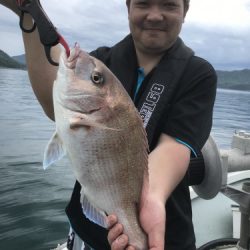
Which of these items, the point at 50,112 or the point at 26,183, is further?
the point at 26,183

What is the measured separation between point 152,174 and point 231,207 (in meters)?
3.91

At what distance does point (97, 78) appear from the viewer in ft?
7.37

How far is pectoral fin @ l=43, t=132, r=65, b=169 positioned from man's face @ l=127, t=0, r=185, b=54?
115cm

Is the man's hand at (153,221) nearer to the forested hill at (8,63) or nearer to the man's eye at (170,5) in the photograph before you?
the man's eye at (170,5)

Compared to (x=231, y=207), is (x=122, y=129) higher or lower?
higher

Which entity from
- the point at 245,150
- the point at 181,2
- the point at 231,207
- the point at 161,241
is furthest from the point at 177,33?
the point at 231,207

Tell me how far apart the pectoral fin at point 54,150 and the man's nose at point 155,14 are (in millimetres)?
1184

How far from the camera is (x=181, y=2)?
119 inches

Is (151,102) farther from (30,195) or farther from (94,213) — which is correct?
(30,195)

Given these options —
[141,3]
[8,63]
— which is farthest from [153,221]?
[8,63]

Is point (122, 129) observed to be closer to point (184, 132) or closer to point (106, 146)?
point (106, 146)

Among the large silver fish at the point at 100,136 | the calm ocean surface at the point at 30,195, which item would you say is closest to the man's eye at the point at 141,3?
the large silver fish at the point at 100,136

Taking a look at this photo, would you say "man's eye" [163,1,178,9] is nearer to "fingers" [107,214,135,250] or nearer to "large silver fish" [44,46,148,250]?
"large silver fish" [44,46,148,250]

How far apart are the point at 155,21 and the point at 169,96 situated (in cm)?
55
